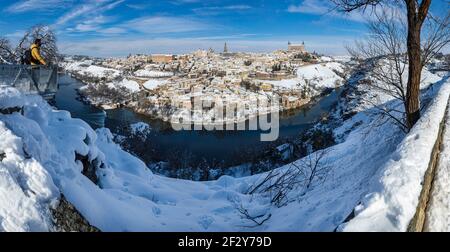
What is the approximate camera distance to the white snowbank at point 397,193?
2436 mm

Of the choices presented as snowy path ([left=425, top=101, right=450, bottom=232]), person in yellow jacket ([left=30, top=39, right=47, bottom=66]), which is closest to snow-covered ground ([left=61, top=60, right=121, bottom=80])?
person in yellow jacket ([left=30, top=39, right=47, bottom=66])

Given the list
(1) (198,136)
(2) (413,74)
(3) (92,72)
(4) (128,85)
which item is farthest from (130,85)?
(2) (413,74)

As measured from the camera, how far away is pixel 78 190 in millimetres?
3619

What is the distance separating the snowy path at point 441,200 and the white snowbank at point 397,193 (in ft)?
1.07

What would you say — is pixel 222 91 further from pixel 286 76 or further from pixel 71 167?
pixel 71 167

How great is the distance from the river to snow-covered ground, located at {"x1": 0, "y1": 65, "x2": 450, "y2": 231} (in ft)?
59.1

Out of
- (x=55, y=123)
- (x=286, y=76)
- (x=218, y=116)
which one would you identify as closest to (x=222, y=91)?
(x=218, y=116)

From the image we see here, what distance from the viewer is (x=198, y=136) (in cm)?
3559

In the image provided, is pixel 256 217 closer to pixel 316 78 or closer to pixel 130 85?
pixel 130 85

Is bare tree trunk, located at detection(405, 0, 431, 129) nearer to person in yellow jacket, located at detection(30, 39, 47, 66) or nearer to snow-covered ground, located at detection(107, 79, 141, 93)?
person in yellow jacket, located at detection(30, 39, 47, 66)

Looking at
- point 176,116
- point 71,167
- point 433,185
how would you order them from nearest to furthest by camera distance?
1. point 433,185
2. point 71,167
3. point 176,116

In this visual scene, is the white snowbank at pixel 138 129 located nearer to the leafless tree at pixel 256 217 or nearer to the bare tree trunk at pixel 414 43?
the leafless tree at pixel 256 217

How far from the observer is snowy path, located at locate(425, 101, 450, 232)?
3011mm
